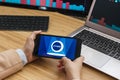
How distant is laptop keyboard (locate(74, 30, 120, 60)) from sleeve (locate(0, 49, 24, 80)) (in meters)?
0.32

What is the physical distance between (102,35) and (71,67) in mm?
311

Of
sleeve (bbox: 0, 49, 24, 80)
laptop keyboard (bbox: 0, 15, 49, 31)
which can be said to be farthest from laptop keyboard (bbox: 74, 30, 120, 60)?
sleeve (bbox: 0, 49, 24, 80)

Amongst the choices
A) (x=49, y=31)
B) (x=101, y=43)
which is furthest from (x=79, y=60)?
(x=49, y=31)

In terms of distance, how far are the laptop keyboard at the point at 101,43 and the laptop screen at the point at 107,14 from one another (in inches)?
2.8

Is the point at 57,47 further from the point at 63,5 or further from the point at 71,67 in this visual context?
the point at 63,5

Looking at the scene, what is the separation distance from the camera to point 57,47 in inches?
38.2

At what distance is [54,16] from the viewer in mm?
1349

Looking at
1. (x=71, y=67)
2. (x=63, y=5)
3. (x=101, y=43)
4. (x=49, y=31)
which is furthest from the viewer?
(x=63, y=5)

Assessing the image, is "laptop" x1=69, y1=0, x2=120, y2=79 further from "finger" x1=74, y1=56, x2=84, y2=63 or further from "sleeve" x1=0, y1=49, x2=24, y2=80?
"sleeve" x1=0, y1=49, x2=24, y2=80

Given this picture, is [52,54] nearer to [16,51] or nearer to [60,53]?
[60,53]

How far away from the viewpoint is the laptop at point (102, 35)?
0.99 m

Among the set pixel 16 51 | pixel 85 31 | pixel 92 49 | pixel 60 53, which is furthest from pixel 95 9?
pixel 16 51

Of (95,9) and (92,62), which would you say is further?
(95,9)

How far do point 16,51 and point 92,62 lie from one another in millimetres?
311
